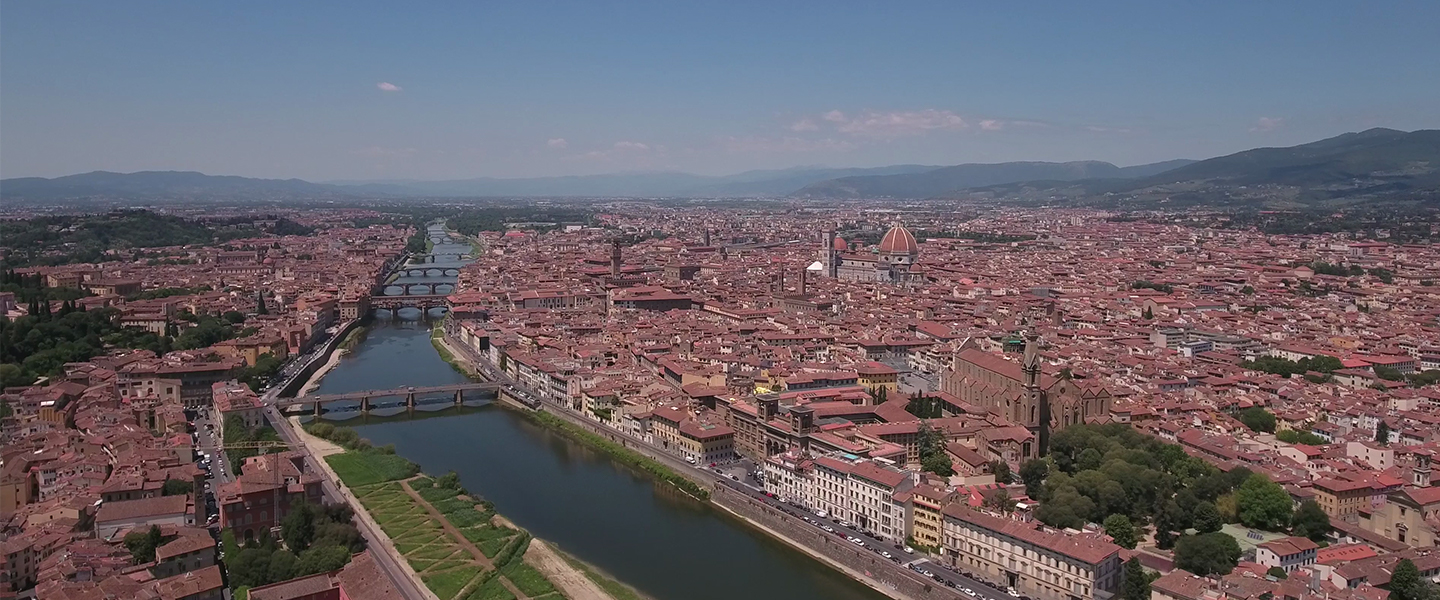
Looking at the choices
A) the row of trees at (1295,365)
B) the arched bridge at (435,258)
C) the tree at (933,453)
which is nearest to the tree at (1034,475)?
the tree at (933,453)

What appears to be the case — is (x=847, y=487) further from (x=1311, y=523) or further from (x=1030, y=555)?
(x=1311, y=523)

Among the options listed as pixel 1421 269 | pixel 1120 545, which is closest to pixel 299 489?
pixel 1120 545

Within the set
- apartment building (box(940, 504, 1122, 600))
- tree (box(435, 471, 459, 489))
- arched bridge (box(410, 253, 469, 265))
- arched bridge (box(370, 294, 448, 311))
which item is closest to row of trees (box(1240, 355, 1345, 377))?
apartment building (box(940, 504, 1122, 600))

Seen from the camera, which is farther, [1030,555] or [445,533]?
[445,533]

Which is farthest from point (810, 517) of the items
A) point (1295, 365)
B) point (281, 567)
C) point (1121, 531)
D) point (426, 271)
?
point (426, 271)

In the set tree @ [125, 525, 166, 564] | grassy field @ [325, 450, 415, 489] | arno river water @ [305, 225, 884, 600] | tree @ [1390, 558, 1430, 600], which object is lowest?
arno river water @ [305, 225, 884, 600]

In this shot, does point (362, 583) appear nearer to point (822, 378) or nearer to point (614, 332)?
point (822, 378)

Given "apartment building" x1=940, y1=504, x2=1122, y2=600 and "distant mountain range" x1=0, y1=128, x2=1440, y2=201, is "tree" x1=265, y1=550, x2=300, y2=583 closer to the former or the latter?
"apartment building" x1=940, y1=504, x2=1122, y2=600
